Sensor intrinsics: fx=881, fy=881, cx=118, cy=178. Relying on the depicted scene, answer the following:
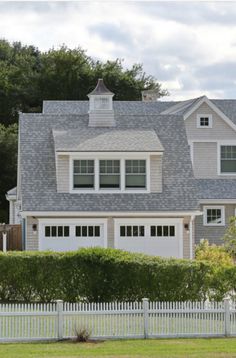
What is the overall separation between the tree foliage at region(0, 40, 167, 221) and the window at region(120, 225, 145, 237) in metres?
36.4

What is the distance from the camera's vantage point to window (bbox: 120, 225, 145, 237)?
34.6 meters

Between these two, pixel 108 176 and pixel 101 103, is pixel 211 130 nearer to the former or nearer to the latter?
pixel 101 103

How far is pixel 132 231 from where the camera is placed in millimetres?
34625

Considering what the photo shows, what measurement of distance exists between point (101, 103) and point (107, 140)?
3.27m

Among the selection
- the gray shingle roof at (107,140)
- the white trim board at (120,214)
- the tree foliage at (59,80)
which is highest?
the tree foliage at (59,80)

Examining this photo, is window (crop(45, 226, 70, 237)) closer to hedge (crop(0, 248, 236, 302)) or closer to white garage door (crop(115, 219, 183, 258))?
white garage door (crop(115, 219, 183, 258))

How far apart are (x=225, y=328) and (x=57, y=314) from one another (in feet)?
12.8

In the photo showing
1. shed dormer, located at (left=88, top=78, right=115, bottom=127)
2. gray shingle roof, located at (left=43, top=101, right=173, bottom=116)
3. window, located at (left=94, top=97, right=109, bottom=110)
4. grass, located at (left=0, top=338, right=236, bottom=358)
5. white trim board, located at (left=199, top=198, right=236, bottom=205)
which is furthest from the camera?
gray shingle roof, located at (left=43, top=101, right=173, bottom=116)

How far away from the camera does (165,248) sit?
113 ft

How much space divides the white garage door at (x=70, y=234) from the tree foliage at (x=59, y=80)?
119 feet

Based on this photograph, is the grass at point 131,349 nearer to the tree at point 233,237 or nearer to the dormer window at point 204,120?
the tree at point 233,237

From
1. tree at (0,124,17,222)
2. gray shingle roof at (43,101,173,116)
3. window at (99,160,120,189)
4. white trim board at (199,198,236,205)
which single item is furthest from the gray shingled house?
tree at (0,124,17,222)

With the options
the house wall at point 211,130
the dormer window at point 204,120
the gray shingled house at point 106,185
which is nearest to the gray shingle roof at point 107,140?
the gray shingled house at point 106,185

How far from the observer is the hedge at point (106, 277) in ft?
78.0
